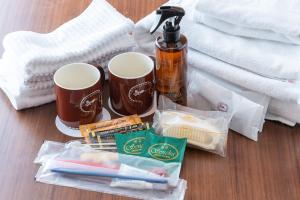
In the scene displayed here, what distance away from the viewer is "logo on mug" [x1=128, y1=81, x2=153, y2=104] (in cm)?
82

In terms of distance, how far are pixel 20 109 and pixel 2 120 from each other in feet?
0.12

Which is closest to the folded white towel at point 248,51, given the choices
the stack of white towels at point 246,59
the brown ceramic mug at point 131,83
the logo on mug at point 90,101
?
the stack of white towels at point 246,59

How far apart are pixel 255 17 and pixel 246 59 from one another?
0.08 m

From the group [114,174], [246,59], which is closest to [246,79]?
[246,59]

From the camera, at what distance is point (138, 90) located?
83cm

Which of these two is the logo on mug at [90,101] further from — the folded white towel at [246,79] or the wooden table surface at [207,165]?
the folded white towel at [246,79]

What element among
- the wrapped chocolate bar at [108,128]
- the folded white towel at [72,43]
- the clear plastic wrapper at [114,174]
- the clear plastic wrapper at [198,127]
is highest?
the folded white towel at [72,43]

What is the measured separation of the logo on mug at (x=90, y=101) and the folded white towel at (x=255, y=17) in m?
0.26

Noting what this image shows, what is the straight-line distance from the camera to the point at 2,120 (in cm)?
87

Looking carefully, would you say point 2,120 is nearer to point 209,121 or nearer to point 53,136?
point 53,136

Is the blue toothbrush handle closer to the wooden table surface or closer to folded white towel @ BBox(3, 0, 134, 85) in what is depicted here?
the wooden table surface

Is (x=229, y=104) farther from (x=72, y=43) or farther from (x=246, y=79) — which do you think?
(x=72, y=43)

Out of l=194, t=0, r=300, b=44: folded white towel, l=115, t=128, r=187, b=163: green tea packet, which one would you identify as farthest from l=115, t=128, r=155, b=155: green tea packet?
l=194, t=0, r=300, b=44: folded white towel

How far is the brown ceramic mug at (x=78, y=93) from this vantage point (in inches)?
31.4
